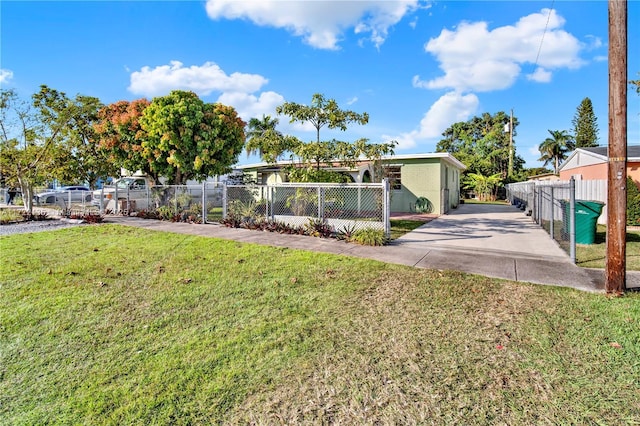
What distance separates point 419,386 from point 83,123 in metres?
18.3

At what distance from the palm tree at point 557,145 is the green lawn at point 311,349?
163ft

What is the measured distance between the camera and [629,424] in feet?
7.40

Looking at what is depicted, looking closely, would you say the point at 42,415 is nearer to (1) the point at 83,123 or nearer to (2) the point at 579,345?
(2) the point at 579,345

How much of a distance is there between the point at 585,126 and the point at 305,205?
4758 cm

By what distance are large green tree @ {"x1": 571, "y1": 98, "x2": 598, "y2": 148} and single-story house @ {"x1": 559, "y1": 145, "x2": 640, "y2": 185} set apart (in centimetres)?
2974

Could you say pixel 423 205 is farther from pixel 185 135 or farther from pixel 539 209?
pixel 185 135

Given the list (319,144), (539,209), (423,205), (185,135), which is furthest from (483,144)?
(185,135)

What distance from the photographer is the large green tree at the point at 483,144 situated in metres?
34.2

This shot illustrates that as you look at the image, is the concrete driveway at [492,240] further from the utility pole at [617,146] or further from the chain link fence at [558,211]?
the utility pole at [617,146]

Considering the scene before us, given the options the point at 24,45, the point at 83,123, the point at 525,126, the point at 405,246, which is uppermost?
the point at 525,126

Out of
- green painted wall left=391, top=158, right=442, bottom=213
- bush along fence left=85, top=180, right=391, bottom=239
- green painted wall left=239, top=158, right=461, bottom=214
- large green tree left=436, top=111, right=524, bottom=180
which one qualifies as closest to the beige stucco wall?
green painted wall left=239, top=158, right=461, bottom=214

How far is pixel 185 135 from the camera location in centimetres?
1396

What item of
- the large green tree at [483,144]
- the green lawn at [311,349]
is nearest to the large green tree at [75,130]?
the green lawn at [311,349]

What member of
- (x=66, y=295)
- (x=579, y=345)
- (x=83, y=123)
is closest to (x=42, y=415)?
(x=66, y=295)
